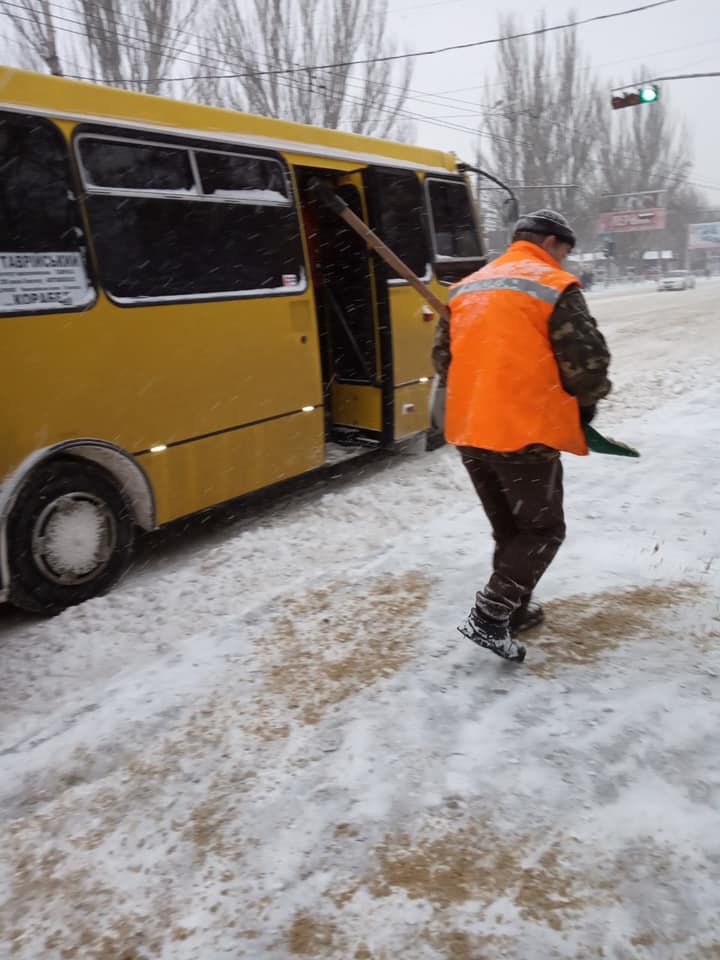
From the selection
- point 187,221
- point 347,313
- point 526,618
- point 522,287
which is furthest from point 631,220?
point 522,287

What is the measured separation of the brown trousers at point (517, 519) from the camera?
317 cm

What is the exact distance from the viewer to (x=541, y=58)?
4253cm

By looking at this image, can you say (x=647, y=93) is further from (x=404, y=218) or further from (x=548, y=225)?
(x=548, y=225)

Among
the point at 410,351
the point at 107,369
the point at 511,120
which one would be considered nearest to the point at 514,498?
the point at 107,369

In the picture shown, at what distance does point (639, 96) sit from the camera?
712 inches

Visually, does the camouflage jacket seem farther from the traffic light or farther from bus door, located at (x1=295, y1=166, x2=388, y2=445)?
the traffic light

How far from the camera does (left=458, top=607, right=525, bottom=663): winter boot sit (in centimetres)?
335

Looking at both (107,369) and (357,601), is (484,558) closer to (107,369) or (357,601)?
(357,601)

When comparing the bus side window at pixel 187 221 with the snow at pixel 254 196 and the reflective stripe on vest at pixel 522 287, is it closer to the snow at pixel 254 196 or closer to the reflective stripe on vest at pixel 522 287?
the snow at pixel 254 196

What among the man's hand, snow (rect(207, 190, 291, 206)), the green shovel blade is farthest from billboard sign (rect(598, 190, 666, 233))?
the man's hand

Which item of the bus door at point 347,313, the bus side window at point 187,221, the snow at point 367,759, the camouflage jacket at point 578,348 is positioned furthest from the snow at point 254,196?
the camouflage jacket at point 578,348

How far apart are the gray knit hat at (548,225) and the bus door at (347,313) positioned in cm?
354

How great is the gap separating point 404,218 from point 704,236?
83629 millimetres

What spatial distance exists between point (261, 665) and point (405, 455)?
4.26 meters
